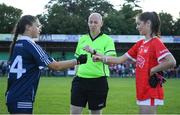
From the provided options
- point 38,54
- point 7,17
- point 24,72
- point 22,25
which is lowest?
point 24,72

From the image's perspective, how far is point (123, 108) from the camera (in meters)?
12.5

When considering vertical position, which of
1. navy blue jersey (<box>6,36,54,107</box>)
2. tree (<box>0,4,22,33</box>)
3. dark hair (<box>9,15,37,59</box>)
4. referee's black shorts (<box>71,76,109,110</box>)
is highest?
tree (<box>0,4,22,33</box>)

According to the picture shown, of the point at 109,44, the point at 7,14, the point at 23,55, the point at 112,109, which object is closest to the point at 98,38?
the point at 109,44

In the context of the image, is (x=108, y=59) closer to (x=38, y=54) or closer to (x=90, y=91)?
(x=90, y=91)

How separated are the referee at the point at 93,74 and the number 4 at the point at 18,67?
1.91 m

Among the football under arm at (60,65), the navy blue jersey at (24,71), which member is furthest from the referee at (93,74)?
the navy blue jersey at (24,71)

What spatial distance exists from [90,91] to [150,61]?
1.87 metres

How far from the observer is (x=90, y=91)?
7379 millimetres

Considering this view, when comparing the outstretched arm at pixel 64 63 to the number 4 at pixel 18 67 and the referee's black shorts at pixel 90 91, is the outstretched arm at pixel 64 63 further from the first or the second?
the referee's black shorts at pixel 90 91

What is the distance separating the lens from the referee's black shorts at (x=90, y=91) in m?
7.34

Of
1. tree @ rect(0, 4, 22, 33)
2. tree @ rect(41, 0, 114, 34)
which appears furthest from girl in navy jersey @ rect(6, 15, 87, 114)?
tree @ rect(0, 4, 22, 33)

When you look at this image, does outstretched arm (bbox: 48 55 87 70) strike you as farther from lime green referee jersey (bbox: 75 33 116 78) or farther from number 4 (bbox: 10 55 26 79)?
lime green referee jersey (bbox: 75 33 116 78)

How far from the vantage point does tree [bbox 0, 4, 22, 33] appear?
2840 inches

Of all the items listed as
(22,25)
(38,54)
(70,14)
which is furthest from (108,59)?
(70,14)
